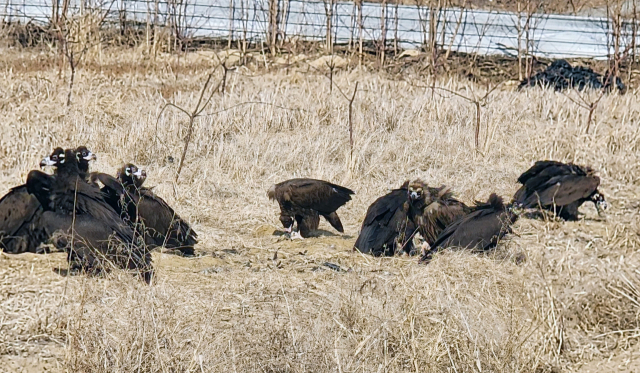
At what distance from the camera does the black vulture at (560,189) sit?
339 inches

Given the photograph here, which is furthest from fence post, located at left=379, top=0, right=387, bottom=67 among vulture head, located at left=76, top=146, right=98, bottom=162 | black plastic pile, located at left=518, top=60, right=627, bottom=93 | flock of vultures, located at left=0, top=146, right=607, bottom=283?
vulture head, located at left=76, top=146, right=98, bottom=162

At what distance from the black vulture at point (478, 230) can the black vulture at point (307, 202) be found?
49.1 inches

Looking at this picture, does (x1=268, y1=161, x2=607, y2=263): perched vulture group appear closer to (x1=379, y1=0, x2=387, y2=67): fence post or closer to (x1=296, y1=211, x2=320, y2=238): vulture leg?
(x1=296, y1=211, x2=320, y2=238): vulture leg

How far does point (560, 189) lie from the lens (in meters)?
8.63

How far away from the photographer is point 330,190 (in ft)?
27.7

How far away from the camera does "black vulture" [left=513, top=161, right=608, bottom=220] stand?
8617mm

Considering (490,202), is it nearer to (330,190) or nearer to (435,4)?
(330,190)

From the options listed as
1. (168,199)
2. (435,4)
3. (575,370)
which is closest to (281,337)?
(575,370)

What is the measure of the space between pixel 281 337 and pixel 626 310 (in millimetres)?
2273

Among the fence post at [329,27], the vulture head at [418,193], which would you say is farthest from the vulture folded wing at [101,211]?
the fence post at [329,27]

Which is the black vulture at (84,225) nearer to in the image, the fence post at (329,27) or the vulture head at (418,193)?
the vulture head at (418,193)

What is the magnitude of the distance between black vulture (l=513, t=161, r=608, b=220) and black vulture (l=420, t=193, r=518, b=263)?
1.13 meters

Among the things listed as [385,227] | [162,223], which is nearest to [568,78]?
[385,227]

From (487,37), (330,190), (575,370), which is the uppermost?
(487,37)
